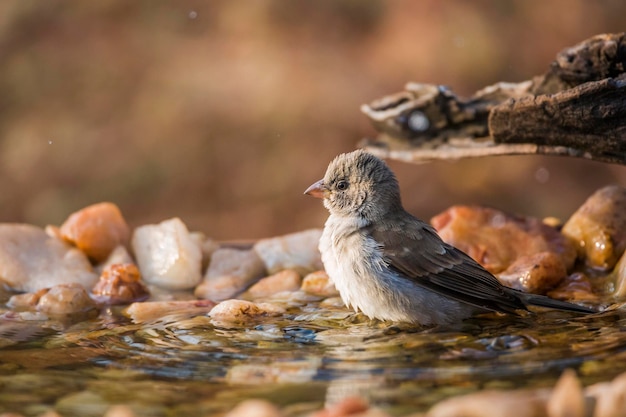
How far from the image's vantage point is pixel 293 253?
515 cm

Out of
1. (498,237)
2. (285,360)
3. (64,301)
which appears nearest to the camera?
(285,360)

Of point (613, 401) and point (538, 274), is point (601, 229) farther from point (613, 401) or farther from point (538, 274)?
point (613, 401)

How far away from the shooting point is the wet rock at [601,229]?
15.4 feet

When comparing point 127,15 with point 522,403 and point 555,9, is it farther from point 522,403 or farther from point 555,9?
point 522,403

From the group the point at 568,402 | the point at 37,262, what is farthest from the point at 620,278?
the point at 37,262

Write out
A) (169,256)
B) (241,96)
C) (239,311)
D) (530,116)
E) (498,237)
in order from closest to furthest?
(239,311) < (530,116) < (498,237) < (169,256) < (241,96)

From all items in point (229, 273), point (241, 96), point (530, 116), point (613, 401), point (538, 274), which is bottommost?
point (613, 401)

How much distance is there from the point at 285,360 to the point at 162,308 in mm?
1228

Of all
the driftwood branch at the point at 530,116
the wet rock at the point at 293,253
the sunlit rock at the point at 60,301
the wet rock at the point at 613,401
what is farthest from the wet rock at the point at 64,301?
the wet rock at the point at 613,401

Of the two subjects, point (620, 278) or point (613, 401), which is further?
point (620, 278)

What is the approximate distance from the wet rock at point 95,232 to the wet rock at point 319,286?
1327 mm

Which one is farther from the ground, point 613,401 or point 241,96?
point 241,96

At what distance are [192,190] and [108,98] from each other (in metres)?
1.41

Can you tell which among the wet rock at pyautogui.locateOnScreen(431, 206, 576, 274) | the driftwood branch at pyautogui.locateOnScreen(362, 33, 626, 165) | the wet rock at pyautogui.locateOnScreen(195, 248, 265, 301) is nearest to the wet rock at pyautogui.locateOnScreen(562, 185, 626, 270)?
the wet rock at pyautogui.locateOnScreen(431, 206, 576, 274)
